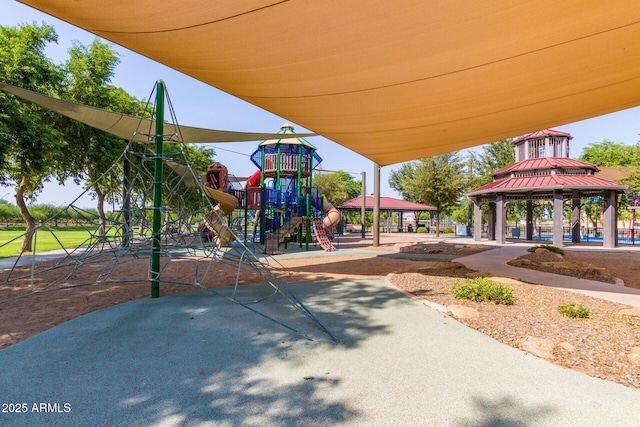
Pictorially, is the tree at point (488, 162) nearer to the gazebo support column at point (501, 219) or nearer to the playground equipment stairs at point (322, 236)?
the gazebo support column at point (501, 219)

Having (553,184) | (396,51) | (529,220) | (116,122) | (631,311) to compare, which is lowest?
(631,311)

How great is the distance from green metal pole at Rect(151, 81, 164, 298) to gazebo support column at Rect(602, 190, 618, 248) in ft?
66.6

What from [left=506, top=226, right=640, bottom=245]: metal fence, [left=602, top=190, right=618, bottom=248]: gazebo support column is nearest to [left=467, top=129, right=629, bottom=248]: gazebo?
[left=602, top=190, right=618, bottom=248]: gazebo support column

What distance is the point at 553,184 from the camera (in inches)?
618

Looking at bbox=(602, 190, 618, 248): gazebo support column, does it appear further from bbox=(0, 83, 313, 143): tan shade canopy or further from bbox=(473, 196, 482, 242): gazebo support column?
bbox=(0, 83, 313, 143): tan shade canopy

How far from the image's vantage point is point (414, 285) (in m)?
6.20

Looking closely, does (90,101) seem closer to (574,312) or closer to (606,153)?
(574,312)

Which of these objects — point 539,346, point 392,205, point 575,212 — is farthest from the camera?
point 392,205

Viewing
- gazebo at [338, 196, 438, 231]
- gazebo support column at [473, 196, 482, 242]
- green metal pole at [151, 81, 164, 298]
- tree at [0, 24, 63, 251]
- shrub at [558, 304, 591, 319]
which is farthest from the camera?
gazebo at [338, 196, 438, 231]

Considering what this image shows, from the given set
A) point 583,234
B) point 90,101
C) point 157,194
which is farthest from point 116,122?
point 583,234

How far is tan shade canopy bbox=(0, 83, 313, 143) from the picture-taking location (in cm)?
643

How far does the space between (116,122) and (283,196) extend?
8.35 m

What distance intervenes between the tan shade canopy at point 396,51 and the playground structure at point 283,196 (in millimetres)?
8693

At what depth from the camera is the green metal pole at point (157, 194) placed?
5.16 metres
